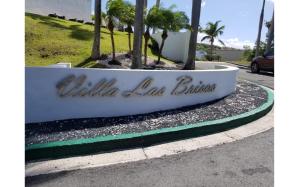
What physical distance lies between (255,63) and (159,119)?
544 inches

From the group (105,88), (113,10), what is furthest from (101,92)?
(113,10)

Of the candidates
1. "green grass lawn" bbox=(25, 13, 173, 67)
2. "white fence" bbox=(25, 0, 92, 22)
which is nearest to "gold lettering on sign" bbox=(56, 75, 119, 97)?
"green grass lawn" bbox=(25, 13, 173, 67)

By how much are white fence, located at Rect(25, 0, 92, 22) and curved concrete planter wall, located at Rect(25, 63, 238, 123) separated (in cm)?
2820

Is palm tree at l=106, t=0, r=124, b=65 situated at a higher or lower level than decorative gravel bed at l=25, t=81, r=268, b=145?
higher

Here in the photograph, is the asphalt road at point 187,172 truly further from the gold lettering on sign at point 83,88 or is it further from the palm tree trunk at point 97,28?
the palm tree trunk at point 97,28

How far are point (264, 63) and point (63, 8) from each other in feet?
88.7

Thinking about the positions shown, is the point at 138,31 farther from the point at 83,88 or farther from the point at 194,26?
the point at 83,88

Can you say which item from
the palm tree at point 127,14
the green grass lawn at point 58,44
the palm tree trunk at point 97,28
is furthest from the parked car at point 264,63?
the palm tree trunk at point 97,28

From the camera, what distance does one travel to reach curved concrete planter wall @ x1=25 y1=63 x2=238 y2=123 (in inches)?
234

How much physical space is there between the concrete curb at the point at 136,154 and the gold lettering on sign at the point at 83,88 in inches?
68.4

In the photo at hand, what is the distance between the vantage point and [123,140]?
17.1ft

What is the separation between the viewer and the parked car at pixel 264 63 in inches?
687

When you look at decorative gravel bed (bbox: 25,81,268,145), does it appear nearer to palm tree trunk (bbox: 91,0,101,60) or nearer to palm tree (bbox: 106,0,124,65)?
palm tree (bbox: 106,0,124,65)
